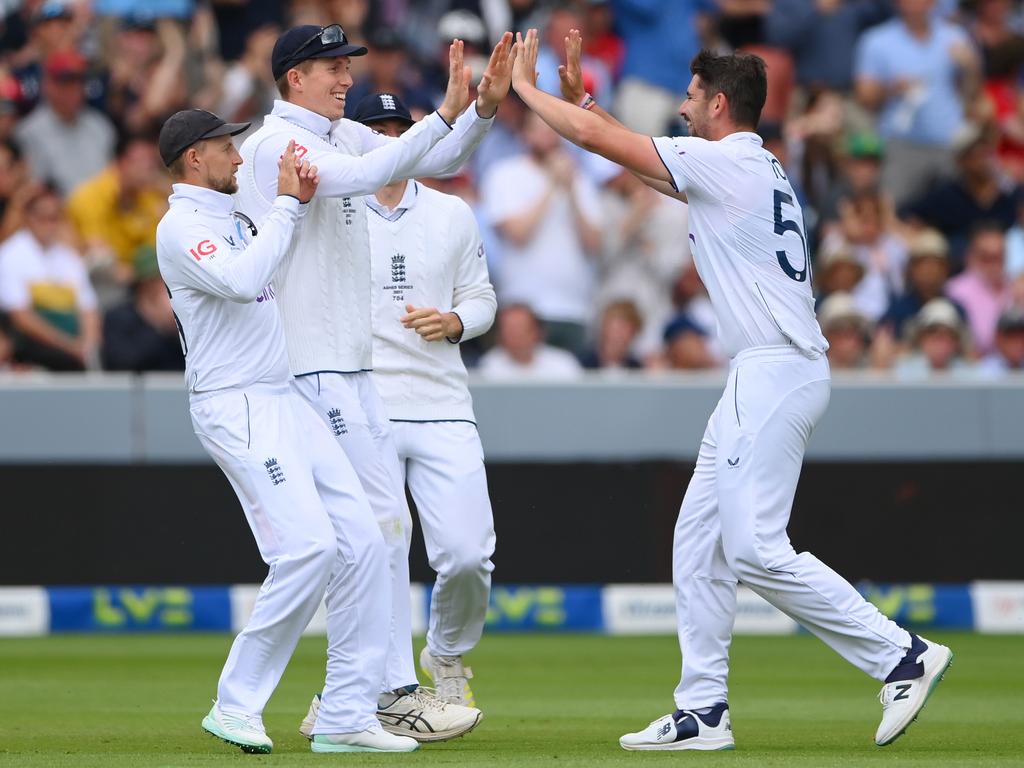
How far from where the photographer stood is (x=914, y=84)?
15.4 metres

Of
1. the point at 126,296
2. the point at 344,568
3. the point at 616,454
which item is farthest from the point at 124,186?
the point at 344,568

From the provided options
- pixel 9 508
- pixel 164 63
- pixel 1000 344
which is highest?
pixel 164 63

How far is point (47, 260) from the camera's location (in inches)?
500

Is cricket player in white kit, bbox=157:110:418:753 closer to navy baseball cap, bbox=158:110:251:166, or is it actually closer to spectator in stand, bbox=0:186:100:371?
navy baseball cap, bbox=158:110:251:166

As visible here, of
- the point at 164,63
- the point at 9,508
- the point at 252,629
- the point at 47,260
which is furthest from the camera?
the point at 164,63

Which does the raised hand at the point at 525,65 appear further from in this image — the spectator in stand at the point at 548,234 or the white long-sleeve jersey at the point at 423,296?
the spectator in stand at the point at 548,234

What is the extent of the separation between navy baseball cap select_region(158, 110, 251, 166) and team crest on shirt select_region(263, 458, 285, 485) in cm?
119

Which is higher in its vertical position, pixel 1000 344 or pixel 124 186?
pixel 124 186

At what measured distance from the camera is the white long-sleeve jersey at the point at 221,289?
21.6 feet

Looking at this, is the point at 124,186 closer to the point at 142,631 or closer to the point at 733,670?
the point at 142,631

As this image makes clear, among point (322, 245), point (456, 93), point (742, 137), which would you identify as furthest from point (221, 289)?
point (742, 137)

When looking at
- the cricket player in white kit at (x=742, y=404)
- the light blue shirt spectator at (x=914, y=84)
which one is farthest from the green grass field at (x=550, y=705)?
the light blue shirt spectator at (x=914, y=84)

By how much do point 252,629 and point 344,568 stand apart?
17.2 inches

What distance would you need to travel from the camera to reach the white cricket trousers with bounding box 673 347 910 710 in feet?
22.5
